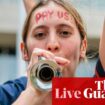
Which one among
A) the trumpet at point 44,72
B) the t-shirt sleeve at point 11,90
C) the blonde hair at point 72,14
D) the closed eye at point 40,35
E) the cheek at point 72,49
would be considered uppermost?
the blonde hair at point 72,14

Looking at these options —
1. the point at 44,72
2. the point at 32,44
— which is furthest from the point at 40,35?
the point at 44,72

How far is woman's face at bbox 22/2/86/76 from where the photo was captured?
0.71m

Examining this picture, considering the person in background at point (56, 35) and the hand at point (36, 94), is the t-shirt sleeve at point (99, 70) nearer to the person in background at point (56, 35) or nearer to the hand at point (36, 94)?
the person in background at point (56, 35)

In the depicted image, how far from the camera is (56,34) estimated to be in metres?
0.72

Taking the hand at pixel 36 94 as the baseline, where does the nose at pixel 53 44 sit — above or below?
above

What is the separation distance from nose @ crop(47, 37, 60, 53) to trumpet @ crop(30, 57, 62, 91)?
0.26 ft

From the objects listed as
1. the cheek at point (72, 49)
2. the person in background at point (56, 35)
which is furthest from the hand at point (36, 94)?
the cheek at point (72, 49)

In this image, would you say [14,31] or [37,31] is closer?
[37,31]

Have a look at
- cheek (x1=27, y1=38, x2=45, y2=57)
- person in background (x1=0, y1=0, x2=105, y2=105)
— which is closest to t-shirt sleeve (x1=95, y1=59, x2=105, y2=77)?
person in background (x1=0, y1=0, x2=105, y2=105)

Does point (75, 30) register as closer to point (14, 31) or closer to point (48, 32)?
point (48, 32)

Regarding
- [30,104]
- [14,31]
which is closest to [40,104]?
[30,104]

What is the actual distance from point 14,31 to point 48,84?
3501 mm

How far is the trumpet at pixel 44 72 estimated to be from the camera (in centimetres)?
62

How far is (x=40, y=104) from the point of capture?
0.63m
